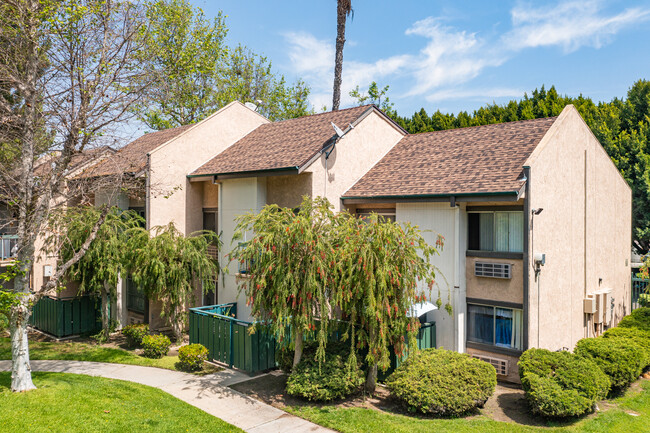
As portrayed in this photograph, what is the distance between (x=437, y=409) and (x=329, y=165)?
28.3ft

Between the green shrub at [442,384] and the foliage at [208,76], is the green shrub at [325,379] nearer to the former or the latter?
the green shrub at [442,384]

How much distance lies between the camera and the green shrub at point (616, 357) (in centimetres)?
1174

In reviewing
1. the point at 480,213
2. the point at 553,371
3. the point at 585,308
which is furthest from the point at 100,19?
the point at 585,308

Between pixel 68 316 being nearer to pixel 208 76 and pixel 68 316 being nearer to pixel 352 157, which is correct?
pixel 352 157

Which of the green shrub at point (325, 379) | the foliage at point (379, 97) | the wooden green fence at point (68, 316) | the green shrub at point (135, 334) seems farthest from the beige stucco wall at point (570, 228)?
the foliage at point (379, 97)

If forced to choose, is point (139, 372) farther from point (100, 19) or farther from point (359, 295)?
point (100, 19)

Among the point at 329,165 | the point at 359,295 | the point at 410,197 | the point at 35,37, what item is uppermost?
the point at 35,37

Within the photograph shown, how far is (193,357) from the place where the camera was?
13.1m

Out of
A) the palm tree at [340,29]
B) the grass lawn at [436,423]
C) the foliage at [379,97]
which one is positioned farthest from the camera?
the foliage at [379,97]

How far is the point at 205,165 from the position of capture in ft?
61.2

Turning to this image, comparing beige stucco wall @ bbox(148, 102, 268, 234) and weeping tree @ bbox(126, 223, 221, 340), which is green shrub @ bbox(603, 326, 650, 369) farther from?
beige stucco wall @ bbox(148, 102, 268, 234)

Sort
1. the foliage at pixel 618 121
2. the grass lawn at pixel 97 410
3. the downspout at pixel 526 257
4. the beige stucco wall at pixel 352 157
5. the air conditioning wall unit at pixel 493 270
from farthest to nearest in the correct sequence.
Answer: the foliage at pixel 618 121 < the beige stucco wall at pixel 352 157 < the air conditioning wall unit at pixel 493 270 < the downspout at pixel 526 257 < the grass lawn at pixel 97 410

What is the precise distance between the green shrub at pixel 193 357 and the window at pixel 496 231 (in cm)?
829

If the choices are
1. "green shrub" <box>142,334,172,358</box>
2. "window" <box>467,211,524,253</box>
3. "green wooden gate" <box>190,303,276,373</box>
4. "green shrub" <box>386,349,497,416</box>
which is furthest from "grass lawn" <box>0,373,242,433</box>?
"window" <box>467,211,524,253</box>
